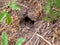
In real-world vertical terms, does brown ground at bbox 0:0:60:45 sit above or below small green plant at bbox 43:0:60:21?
below

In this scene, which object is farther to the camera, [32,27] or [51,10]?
[32,27]

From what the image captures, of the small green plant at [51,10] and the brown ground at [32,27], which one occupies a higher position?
the small green plant at [51,10]

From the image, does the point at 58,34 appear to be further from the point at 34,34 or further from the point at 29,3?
the point at 29,3

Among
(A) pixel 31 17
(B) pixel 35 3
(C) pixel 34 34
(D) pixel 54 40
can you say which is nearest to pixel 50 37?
(D) pixel 54 40

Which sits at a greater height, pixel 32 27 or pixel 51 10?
pixel 51 10
